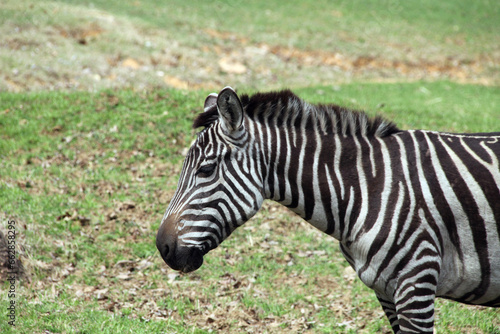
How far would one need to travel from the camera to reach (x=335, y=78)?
1795 centimetres

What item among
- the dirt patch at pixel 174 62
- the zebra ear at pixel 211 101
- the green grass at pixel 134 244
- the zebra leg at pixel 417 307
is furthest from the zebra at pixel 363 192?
the dirt patch at pixel 174 62

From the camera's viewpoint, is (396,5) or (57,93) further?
(396,5)

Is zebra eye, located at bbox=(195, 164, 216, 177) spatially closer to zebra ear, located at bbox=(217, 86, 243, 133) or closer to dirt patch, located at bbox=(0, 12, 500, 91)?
zebra ear, located at bbox=(217, 86, 243, 133)

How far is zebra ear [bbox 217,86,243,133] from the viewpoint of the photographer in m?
3.53

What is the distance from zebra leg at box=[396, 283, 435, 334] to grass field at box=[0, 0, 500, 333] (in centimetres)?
227

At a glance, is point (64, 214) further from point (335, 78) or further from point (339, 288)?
point (335, 78)

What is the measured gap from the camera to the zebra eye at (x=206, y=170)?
12.2 feet

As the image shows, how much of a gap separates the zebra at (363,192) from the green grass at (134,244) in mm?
2216

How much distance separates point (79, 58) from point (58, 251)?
9.28 metres

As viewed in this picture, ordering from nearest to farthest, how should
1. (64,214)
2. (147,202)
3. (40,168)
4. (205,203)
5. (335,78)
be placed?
(205,203), (64,214), (147,202), (40,168), (335,78)

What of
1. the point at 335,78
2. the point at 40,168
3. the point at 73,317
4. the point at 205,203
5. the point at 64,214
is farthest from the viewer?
the point at 335,78

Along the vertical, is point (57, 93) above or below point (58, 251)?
above

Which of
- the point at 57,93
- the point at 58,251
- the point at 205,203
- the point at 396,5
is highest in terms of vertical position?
the point at 396,5

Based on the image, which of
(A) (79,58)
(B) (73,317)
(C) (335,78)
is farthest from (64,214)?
(C) (335,78)
